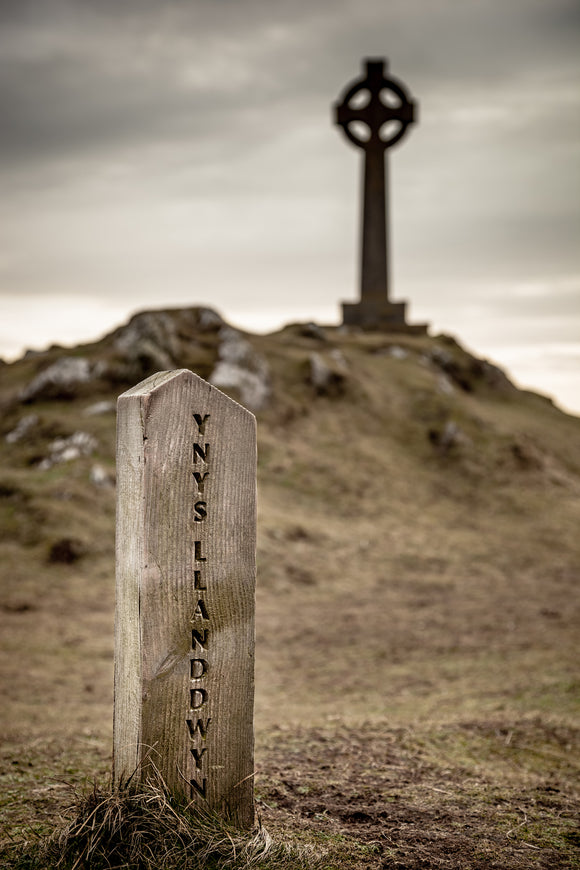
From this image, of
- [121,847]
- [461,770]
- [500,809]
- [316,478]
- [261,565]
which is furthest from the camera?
[316,478]

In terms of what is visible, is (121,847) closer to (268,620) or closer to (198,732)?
(198,732)

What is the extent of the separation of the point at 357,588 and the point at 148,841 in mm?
11905

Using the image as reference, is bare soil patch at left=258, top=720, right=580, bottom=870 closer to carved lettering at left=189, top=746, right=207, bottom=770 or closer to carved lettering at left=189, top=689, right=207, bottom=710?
carved lettering at left=189, top=746, right=207, bottom=770

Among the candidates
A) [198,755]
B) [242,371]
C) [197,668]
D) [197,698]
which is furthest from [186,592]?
[242,371]

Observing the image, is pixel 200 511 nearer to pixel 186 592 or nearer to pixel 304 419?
pixel 186 592

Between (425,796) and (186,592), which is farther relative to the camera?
(425,796)

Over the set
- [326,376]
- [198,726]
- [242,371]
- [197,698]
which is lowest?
[198,726]

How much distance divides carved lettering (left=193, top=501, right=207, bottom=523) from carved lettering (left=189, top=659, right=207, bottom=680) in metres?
0.64

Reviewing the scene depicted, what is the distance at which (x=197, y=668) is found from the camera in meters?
3.77

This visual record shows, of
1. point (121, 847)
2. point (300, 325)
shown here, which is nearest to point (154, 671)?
point (121, 847)

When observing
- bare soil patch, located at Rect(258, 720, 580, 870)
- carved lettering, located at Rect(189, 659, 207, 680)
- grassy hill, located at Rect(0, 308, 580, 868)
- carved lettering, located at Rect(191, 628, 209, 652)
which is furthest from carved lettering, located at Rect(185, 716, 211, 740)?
bare soil patch, located at Rect(258, 720, 580, 870)

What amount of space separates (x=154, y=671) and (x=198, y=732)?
0.40 metres

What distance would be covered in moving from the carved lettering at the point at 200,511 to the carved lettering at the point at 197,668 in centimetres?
64

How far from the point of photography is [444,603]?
14227mm
